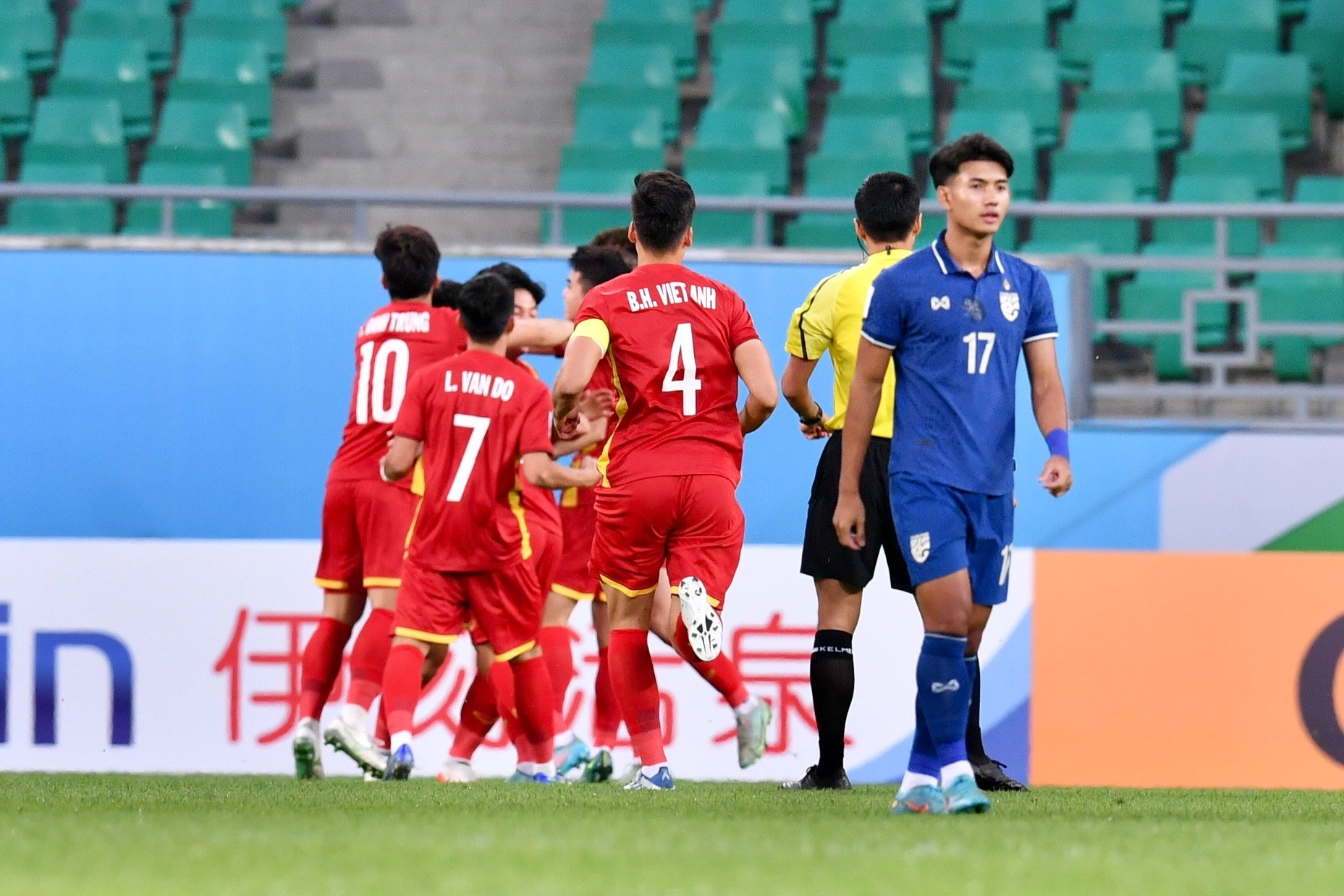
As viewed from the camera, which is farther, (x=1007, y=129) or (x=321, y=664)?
(x=1007, y=129)

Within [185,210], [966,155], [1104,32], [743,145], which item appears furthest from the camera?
[1104,32]

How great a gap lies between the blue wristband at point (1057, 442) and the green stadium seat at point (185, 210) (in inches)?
259

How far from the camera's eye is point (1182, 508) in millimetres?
9406

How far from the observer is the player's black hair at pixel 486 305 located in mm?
6941

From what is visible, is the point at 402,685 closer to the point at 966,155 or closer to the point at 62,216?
the point at 966,155

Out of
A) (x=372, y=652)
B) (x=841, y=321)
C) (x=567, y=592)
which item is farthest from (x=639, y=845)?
(x=567, y=592)

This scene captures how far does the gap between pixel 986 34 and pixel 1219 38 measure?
63.6 inches

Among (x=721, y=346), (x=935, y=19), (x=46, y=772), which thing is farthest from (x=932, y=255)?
(x=935, y=19)

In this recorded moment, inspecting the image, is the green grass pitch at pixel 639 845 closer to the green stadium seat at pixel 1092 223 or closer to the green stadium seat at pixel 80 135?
the green stadium seat at pixel 1092 223

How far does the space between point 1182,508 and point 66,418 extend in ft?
17.9

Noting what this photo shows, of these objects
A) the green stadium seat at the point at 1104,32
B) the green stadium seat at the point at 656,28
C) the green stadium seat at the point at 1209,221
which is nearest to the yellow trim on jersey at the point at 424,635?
the green stadium seat at the point at 1209,221

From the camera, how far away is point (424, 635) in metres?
6.89

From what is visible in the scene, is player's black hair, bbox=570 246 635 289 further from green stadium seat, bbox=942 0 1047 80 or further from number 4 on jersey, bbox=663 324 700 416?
green stadium seat, bbox=942 0 1047 80

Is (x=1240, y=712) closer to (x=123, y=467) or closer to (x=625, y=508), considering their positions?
(x=625, y=508)
